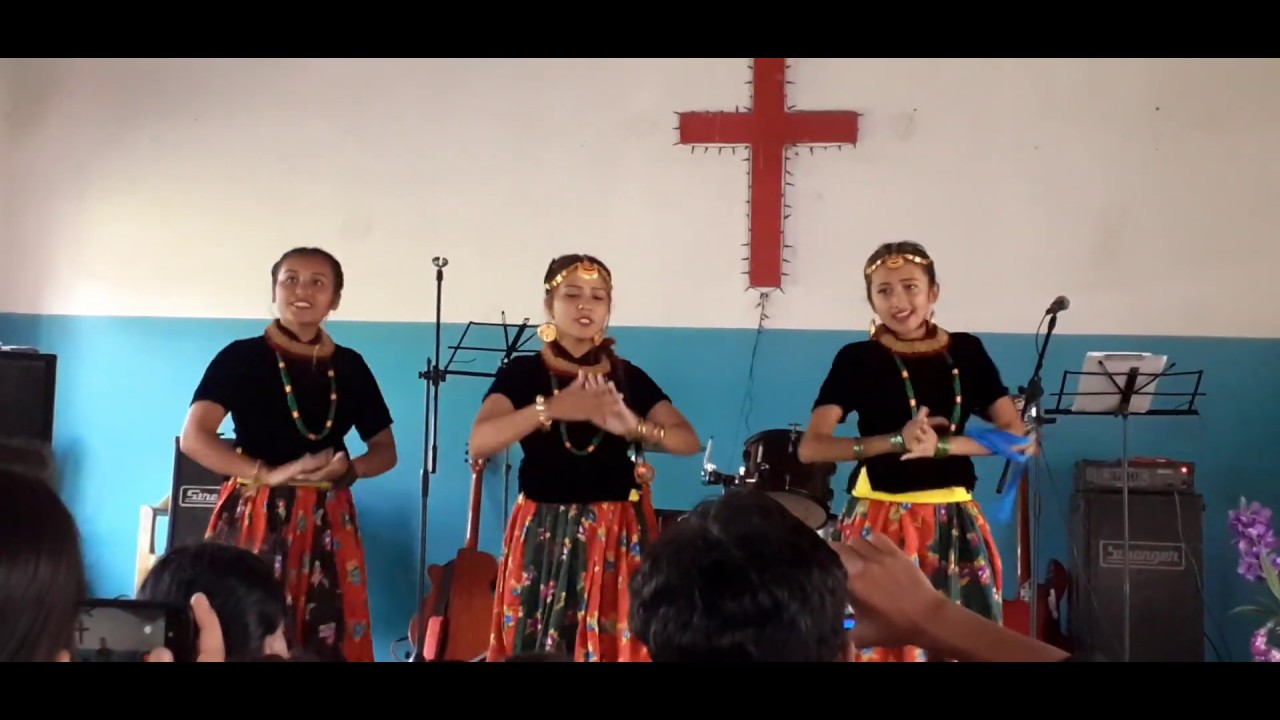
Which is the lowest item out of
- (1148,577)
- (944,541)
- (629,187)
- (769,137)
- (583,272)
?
(1148,577)

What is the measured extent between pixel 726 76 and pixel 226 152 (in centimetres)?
230

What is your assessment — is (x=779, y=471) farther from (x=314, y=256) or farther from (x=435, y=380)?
(x=314, y=256)

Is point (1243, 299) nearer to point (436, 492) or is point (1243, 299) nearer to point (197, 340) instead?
point (436, 492)

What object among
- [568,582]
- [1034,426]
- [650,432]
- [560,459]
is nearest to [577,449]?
[560,459]

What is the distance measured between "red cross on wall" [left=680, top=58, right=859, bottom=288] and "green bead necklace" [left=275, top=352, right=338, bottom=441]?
7.11ft

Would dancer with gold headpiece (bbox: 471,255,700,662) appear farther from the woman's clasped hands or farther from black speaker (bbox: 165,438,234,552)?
black speaker (bbox: 165,438,234,552)

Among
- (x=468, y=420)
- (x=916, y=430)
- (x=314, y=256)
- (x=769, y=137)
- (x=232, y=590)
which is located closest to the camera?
(x=232, y=590)

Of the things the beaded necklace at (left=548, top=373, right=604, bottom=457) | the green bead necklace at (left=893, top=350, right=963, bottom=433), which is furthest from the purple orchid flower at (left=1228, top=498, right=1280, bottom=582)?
the beaded necklace at (left=548, top=373, right=604, bottom=457)

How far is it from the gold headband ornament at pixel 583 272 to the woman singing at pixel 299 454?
615mm

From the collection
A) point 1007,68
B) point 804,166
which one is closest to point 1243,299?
point 1007,68

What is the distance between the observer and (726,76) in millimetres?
4496

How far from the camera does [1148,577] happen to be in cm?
392

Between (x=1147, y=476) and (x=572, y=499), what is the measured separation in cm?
253

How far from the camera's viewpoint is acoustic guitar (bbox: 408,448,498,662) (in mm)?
3684
